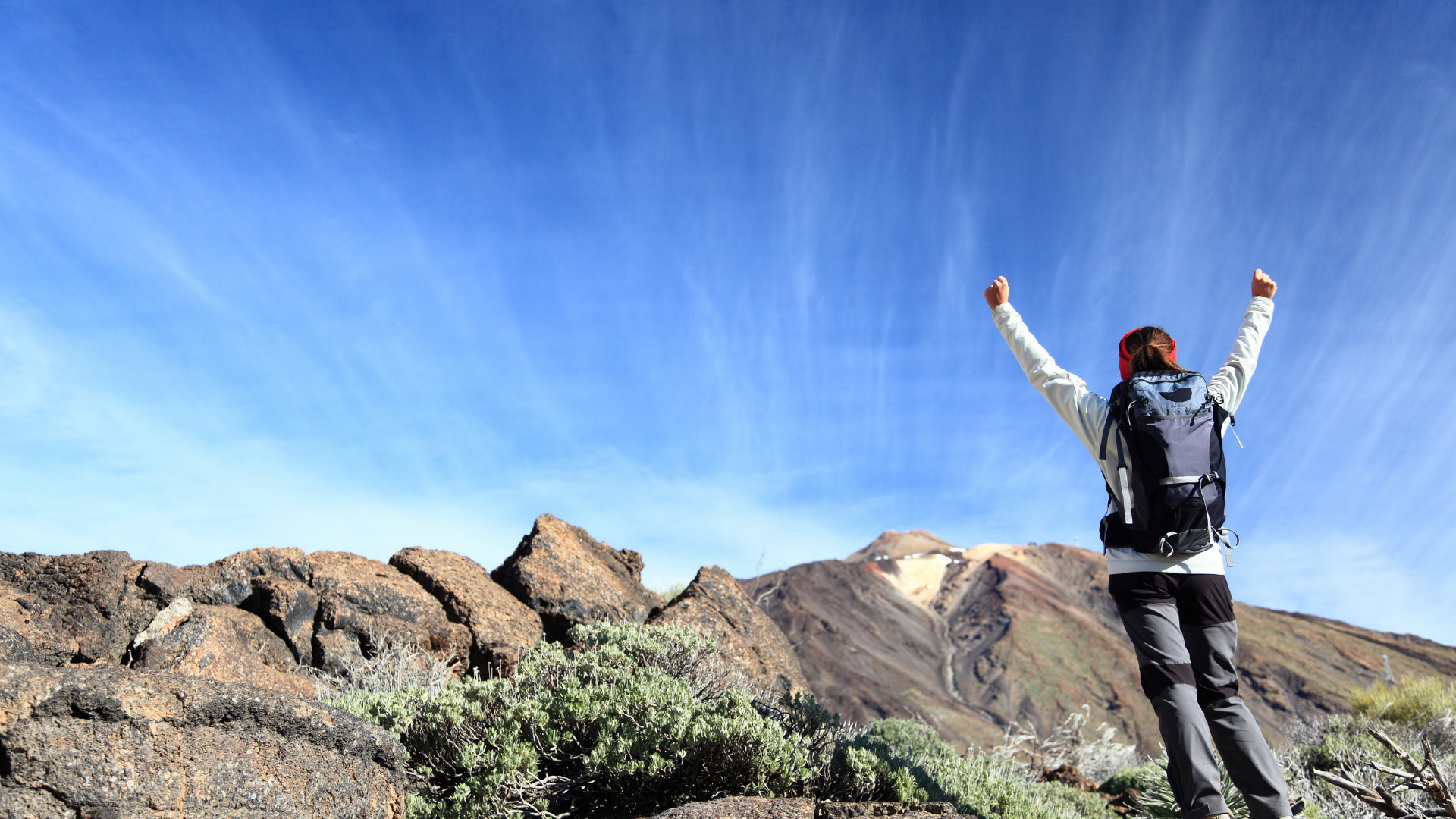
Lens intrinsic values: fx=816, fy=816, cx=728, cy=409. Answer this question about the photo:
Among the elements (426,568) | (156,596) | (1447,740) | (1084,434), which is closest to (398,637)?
(426,568)

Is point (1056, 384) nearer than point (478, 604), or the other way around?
point (1056, 384)

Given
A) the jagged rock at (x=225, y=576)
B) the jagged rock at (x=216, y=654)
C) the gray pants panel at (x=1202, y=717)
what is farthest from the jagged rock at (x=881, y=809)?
the jagged rock at (x=225, y=576)

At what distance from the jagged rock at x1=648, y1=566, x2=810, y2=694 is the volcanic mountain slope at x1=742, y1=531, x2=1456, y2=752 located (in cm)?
1230

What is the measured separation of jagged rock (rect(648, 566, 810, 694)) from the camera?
6924 millimetres

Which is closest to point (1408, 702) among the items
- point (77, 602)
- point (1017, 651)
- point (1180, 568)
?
point (1180, 568)

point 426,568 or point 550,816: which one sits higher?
point 426,568

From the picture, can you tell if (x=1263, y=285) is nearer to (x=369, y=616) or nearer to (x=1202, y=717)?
(x=1202, y=717)

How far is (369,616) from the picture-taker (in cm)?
662

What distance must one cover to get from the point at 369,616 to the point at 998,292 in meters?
5.43

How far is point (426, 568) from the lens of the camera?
23.6 feet

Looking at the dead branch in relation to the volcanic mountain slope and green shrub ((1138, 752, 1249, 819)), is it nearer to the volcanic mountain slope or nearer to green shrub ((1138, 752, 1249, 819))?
green shrub ((1138, 752, 1249, 819))

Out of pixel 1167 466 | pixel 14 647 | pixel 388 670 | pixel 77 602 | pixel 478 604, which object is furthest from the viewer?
pixel 478 604

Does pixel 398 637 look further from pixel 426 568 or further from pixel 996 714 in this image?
pixel 996 714

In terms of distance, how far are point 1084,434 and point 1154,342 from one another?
1.84 feet
